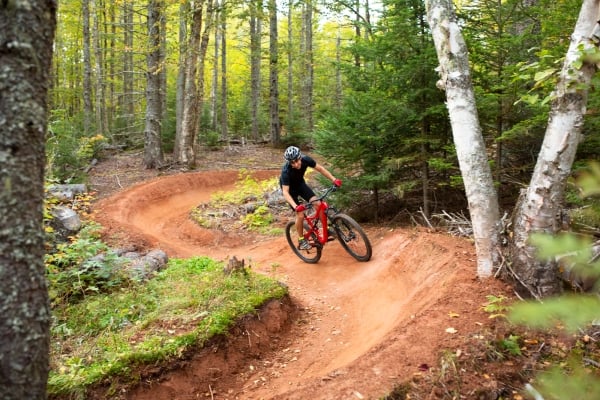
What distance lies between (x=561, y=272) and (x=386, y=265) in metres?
3.29

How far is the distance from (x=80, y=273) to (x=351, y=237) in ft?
15.1

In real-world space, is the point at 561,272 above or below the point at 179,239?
above

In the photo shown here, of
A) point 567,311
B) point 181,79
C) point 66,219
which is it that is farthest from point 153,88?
point 567,311

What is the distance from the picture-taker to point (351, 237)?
26.5 ft

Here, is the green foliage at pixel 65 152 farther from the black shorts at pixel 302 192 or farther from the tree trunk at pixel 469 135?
the tree trunk at pixel 469 135

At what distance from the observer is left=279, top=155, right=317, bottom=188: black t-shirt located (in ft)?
26.5

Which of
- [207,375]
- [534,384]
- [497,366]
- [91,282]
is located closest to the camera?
[534,384]

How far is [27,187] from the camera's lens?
7.30 feet

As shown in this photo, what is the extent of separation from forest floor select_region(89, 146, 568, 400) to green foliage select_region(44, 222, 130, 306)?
7.62ft

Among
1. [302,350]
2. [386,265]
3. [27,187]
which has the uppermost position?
[27,187]

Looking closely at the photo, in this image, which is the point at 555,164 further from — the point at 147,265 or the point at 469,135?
the point at 147,265

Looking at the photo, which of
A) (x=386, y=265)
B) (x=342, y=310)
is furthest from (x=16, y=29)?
(x=386, y=265)

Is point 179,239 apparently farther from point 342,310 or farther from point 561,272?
point 561,272

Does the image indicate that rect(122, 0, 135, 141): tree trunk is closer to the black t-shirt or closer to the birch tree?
the black t-shirt
